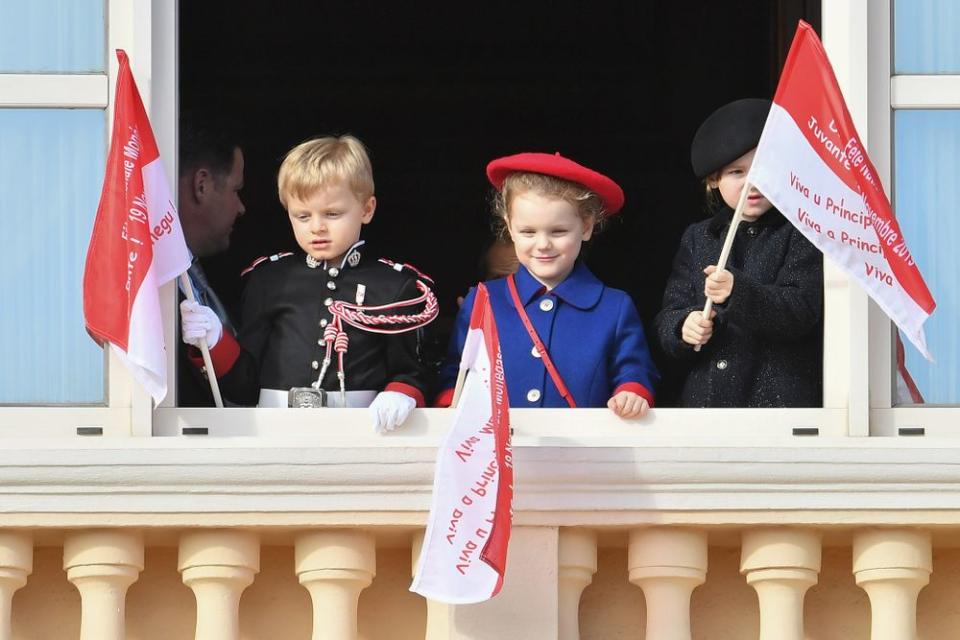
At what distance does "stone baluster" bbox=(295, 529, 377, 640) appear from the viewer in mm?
6086

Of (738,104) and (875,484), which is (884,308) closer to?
(875,484)

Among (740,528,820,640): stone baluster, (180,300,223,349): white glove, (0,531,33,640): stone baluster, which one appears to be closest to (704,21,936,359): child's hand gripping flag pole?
(740,528,820,640): stone baluster

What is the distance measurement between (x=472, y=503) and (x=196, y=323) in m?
0.94

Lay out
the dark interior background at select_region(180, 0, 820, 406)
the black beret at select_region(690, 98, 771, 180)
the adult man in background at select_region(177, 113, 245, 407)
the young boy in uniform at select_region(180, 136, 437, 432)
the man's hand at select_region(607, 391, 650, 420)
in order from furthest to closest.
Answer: the dark interior background at select_region(180, 0, 820, 406), the adult man in background at select_region(177, 113, 245, 407), the black beret at select_region(690, 98, 771, 180), the young boy in uniform at select_region(180, 136, 437, 432), the man's hand at select_region(607, 391, 650, 420)

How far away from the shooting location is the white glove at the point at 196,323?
638 centimetres

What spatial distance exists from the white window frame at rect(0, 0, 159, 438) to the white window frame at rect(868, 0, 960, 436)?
1831 millimetres

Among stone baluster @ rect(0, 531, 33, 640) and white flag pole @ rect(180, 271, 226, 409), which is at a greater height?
white flag pole @ rect(180, 271, 226, 409)

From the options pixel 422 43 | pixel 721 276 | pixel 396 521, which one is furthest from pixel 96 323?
pixel 422 43

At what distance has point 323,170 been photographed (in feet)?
22.1

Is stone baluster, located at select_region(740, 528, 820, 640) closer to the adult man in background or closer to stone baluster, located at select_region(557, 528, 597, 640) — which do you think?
stone baluster, located at select_region(557, 528, 597, 640)

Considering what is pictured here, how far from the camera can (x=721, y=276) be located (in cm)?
643

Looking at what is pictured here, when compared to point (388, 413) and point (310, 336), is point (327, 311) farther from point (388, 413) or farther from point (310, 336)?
point (388, 413)

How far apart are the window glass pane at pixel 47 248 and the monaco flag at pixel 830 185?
1.68 meters

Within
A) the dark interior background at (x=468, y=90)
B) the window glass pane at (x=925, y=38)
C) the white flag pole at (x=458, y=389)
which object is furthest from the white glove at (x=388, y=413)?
the dark interior background at (x=468, y=90)
